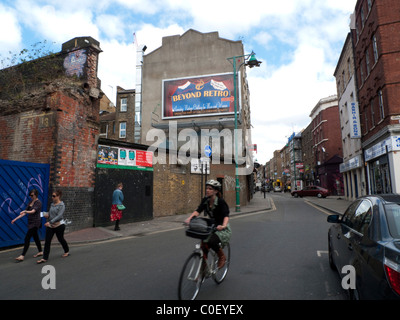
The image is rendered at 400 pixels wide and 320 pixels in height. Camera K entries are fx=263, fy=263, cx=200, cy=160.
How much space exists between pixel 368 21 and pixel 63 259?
2431 cm

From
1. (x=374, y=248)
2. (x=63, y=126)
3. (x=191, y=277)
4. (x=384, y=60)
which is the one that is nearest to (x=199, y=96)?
(x=384, y=60)

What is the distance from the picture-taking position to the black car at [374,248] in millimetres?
2189

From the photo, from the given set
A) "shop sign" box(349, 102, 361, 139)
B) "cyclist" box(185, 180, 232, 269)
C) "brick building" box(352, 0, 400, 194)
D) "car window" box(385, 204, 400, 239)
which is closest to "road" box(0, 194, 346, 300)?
"cyclist" box(185, 180, 232, 269)

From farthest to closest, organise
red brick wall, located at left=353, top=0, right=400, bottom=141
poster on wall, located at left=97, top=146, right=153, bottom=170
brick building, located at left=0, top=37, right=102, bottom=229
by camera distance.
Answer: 1. red brick wall, located at left=353, top=0, right=400, bottom=141
2. poster on wall, located at left=97, top=146, right=153, bottom=170
3. brick building, located at left=0, top=37, right=102, bottom=229

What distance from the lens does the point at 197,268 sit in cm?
358

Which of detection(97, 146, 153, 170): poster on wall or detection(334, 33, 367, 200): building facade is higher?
detection(334, 33, 367, 200): building facade

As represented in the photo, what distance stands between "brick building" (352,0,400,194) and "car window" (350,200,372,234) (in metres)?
13.2

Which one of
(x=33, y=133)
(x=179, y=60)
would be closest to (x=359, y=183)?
(x=179, y=60)

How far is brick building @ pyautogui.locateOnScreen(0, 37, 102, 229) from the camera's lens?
9445 mm

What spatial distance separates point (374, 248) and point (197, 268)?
2102 millimetres

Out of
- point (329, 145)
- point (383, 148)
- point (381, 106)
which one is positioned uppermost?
point (329, 145)

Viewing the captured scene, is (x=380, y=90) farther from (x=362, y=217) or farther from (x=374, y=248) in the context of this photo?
(x=374, y=248)

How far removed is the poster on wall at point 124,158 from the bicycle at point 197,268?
325 inches

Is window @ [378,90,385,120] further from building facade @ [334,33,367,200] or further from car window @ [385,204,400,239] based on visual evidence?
car window @ [385,204,400,239]
